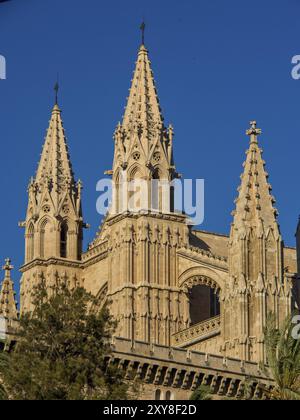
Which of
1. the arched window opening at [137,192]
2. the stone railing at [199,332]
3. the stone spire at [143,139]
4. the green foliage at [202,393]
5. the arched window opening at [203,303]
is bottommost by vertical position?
the green foliage at [202,393]

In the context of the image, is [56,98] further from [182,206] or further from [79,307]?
[79,307]

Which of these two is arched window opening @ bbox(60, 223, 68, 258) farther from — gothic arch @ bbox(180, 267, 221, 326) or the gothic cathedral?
gothic arch @ bbox(180, 267, 221, 326)

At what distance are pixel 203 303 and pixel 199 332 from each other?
742 centimetres

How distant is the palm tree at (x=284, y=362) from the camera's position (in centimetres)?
5406

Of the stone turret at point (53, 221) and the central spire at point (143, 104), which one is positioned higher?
the central spire at point (143, 104)

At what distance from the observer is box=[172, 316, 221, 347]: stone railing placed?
69.6 metres

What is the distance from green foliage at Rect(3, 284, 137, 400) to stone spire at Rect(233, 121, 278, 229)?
17.1 m

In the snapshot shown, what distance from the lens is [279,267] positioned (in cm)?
6725

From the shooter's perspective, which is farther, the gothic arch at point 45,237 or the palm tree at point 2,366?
the gothic arch at point 45,237

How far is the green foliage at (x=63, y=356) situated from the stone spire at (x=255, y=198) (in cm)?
1711

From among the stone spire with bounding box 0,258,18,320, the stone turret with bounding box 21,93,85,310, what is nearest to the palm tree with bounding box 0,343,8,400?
the stone turret with bounding box 21,93,85,310

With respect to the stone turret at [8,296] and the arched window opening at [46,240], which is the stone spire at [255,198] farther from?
the stone turret at [8,296]

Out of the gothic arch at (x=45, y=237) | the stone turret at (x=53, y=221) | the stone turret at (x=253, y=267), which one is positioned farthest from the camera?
the gothic arch at (x=45, y=237)

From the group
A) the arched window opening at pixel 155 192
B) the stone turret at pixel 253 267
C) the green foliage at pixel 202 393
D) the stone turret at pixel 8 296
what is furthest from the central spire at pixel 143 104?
the green foliage at pixel 202 393
